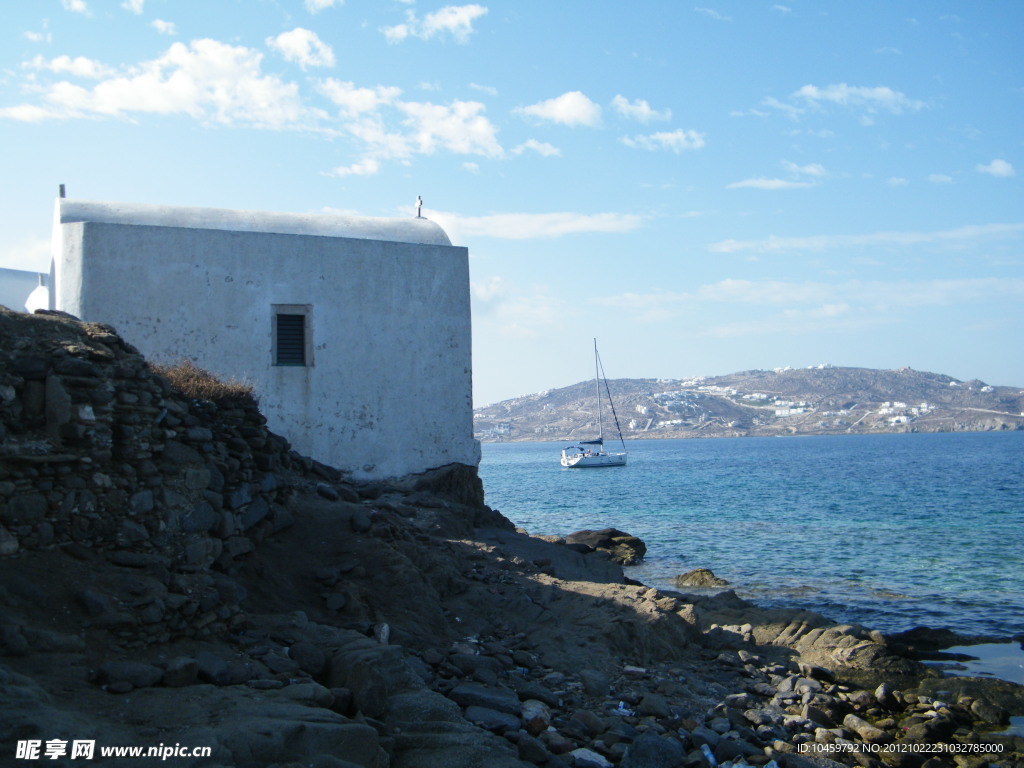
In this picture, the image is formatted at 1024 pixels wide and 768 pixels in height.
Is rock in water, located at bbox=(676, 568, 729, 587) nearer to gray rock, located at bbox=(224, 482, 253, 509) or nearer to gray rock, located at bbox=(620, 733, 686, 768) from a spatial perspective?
gray rock, located at bbox=(620, 733, 686, 768)

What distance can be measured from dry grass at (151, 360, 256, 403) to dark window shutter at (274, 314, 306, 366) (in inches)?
192

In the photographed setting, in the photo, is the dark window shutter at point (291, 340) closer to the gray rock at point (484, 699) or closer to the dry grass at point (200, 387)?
the dry grass at point (200, 387)

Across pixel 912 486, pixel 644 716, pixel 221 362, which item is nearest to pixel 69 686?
pixel 644 716

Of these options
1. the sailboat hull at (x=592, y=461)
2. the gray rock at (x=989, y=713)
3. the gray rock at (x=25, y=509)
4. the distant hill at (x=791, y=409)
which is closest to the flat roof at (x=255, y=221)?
the gray rock at (x=25, y=509)

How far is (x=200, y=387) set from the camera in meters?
9.31

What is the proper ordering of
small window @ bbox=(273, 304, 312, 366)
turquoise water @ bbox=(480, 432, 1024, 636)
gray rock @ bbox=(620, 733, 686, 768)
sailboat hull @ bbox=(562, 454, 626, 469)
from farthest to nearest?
1. sailboat hull @ bbox=(562, 454, 626, 469)
2. turquoise water @ bbox=(480, 432, 1024, 636)
3. small window @ bbox=(273, 304, 312, 366)
4. gray rock @ bbox=(620, 733, 686, 768)

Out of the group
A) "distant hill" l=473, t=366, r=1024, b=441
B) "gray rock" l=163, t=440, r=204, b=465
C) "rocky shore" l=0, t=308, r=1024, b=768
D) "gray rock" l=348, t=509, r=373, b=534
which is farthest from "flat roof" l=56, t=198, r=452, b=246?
"distant hill" l=473, t=366, r=1024, b=441

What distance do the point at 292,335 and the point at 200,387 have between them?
5.84 meters

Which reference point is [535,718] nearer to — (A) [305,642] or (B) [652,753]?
(B) [652,753]

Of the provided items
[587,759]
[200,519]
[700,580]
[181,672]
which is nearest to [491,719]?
[587,759]

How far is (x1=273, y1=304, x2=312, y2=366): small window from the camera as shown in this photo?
49.0ft

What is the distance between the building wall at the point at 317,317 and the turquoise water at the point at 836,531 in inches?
307

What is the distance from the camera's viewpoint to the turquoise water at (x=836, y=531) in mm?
17797

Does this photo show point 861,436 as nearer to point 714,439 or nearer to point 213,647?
point 714,439
